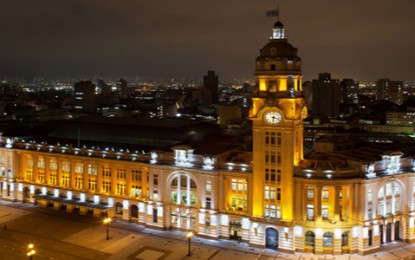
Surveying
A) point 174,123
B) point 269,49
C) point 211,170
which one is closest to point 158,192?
point 211,170

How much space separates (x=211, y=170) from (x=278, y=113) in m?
13.8

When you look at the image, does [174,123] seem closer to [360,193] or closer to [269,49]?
[269,49]

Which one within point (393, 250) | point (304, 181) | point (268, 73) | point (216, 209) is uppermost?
point (268, 73)

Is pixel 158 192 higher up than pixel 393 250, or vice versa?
pixel 158 192

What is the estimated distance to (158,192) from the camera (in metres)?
81.7

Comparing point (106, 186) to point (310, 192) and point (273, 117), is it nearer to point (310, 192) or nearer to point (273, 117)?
point (273, 117)

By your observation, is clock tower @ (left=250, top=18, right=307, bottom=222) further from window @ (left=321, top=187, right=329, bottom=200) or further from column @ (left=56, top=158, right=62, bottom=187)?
column @ (left=56, top=158, right=62, bottom=187)

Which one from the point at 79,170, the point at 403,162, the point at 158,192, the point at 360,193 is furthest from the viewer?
the point at 79,170

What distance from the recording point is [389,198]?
7412 centimetres

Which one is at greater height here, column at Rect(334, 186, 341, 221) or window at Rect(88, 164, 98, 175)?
window at Rect(88, 164, 98, 175)

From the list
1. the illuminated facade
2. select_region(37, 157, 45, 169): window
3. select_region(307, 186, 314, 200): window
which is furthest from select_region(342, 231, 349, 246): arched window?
select_region(37, 157, 45, 169): window

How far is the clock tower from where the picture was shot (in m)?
72.0

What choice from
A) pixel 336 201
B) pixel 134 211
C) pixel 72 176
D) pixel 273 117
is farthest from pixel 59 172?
pixel 336 201

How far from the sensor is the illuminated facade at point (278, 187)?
70.9m
